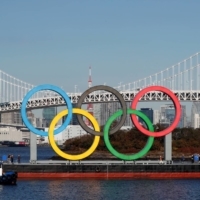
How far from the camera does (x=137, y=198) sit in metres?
28.6

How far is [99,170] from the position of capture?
3503 cm

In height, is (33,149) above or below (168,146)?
below

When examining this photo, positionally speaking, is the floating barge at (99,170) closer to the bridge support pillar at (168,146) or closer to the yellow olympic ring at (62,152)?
the yellow olympic ring at (62,152)

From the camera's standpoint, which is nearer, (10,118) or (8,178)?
(8,178)

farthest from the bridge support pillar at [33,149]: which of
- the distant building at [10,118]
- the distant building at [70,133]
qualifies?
the distant building at [10,118]

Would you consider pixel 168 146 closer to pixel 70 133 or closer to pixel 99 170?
pixel 99 170

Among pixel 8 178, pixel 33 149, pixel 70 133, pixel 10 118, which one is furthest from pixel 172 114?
pixel 8 178

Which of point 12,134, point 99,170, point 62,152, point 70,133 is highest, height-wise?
point 12,134

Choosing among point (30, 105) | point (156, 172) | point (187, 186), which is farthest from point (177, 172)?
point (30, 105)

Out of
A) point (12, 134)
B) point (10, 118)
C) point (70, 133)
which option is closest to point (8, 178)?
point (70, 133)

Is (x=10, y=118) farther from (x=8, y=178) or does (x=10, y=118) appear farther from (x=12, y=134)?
(x=8, y=178)

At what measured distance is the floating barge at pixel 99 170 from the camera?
34.8 metres

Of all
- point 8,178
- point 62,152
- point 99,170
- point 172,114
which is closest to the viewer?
point 8,178

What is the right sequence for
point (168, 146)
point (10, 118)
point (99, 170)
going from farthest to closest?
point (10, 118) → point (168, 146) → point (99, 170)
